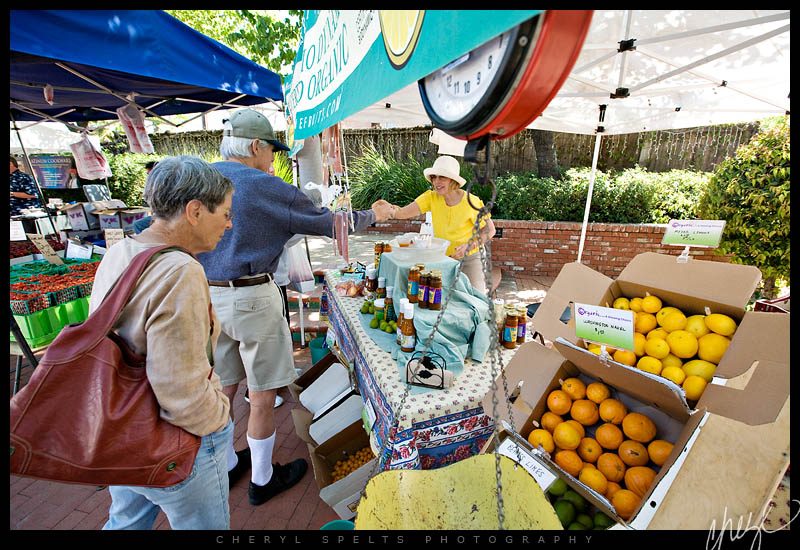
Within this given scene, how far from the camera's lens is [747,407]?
117 cm

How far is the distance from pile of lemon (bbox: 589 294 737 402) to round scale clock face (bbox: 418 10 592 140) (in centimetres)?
116

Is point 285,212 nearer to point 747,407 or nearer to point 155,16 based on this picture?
point 155,16

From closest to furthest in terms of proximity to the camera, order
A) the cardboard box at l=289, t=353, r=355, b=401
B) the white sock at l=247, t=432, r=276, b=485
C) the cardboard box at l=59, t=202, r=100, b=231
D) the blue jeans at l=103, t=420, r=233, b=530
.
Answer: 1. the blue jeans at l=103, t=420, r=233, b=530
2. the white sock at l=247, t=432, r=276, b=485
3. the cardboard box at l=289, t=353, r=355, b=401
4. the cardboard box at l=59, t=202, r=100, b=231

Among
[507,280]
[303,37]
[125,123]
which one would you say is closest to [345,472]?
[303,37]

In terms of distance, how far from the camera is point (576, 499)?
140cm

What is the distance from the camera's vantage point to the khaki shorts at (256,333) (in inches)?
81.1

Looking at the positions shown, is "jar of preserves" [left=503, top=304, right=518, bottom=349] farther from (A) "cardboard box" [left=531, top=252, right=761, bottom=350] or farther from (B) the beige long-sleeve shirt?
(B) the beige long-sleeve shirt

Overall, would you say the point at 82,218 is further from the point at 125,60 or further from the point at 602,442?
the point at 602,442

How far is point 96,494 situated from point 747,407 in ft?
11.1

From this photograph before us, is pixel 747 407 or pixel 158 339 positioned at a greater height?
pixel 158 339

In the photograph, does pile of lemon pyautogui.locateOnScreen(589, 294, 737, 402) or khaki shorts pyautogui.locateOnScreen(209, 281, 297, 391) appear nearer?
pile of lemon pyautogui.locateOnScreen(589, 294, 737, 402)

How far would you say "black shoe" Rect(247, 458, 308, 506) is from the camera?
2.21 m

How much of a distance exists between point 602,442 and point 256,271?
1.86m

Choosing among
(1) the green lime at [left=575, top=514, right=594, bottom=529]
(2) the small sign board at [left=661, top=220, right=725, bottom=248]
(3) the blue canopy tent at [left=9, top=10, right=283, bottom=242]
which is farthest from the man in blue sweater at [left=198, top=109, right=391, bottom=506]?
(2) the small sign board at [left=661, top=220, right=725, bottom=248]
